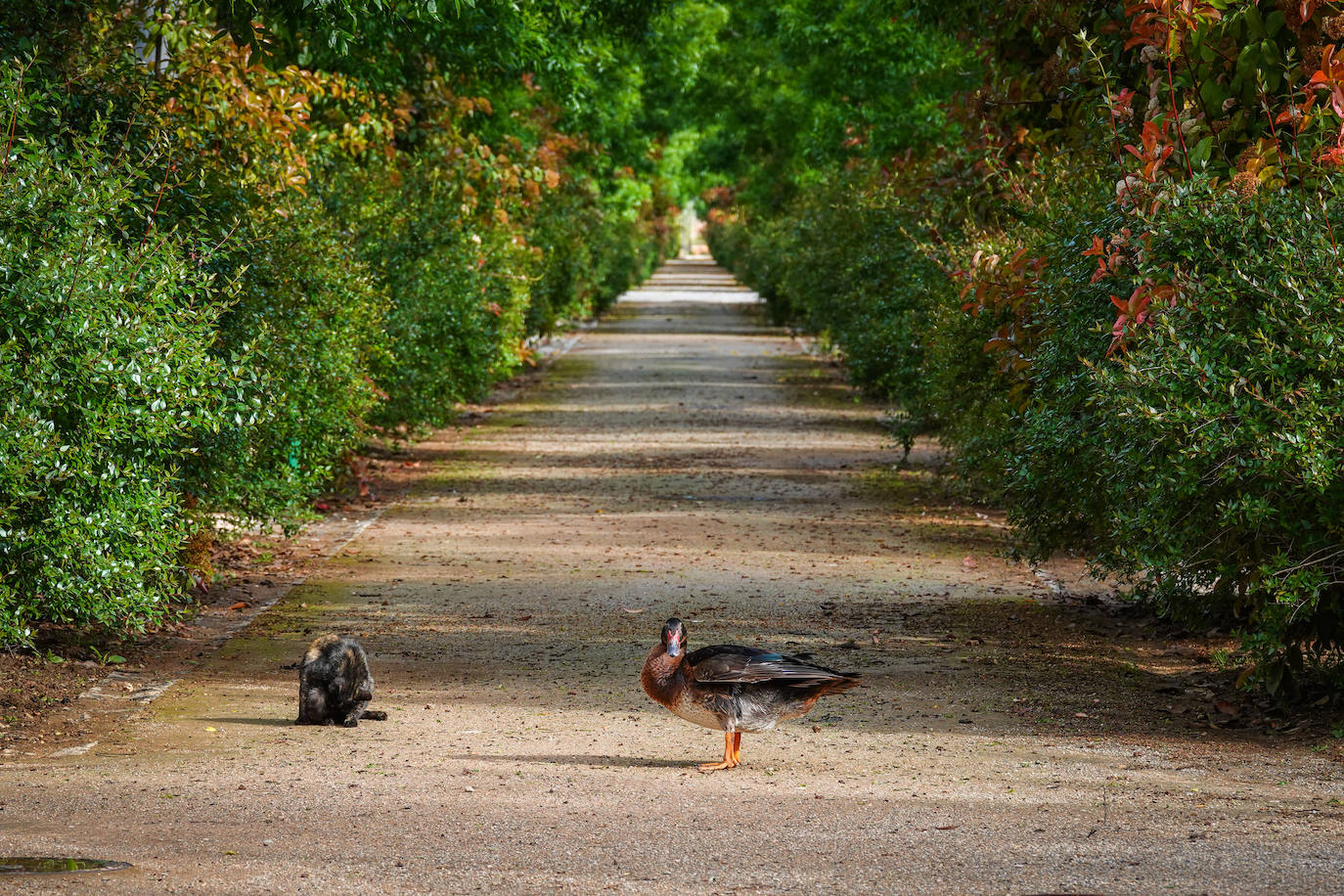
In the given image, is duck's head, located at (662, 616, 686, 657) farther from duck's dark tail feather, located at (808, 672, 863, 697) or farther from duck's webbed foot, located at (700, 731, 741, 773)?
duck's dark tail feather, located at (808, 672, 863, 697)

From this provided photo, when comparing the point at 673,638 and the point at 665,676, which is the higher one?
the point at 673,638

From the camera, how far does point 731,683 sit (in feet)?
19.5

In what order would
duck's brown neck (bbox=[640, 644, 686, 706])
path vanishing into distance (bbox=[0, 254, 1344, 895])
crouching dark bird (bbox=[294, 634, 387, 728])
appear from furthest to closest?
crouching dark bird (bbox=[294, 634, 387, 728]), duck's brown neck (bbox=[640, 644, 686, 706]), path vanishing into distance (bbox=[0, 254, 1344, 895])

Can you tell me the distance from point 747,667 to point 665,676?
0.32m

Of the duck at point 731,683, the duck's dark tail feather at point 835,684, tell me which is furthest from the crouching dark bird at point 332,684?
the duck's dark tail feather at point 835,684

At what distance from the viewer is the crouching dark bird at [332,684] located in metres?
6.70

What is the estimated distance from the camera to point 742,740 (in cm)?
678

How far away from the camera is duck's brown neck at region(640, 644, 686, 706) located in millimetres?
6012

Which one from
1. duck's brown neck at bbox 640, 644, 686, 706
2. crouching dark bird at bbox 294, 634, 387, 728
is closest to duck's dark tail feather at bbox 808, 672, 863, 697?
duck's brown neck at bbox 640, 644, 686, 706

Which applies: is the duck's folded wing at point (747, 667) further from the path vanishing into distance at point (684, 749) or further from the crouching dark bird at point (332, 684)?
the crouching dark bird at point (332, 684)

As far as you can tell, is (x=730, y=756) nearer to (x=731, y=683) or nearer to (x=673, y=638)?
(x=731, y=683)

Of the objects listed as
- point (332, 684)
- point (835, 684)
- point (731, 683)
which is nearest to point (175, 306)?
point (332, 684)

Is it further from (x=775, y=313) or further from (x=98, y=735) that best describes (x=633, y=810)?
(x=775, y=313)

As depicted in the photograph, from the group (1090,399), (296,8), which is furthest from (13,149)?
(1090,399)
